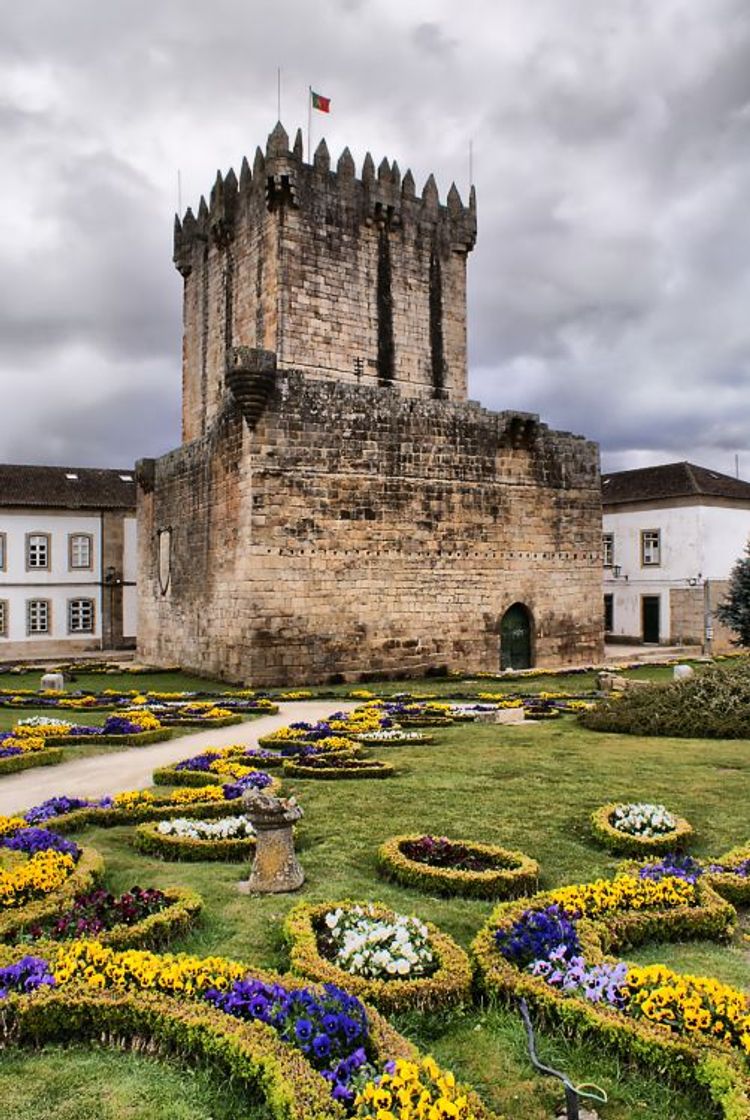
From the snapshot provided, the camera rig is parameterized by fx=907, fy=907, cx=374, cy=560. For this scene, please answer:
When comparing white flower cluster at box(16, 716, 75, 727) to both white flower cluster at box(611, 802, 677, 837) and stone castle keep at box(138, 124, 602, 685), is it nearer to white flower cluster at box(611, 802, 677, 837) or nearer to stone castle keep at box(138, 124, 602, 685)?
stone castle keep at box(138, 124, 602, 685)

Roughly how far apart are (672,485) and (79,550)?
2770 centimetres

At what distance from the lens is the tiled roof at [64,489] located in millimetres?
42562

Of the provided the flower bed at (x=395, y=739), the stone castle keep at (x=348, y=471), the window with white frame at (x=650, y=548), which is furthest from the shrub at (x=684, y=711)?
the window with white frame at (x=650, y=548)

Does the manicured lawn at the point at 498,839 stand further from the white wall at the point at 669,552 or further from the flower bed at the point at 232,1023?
the white wall at the point at 669,552

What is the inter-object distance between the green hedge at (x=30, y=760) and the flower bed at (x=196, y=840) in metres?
4.40

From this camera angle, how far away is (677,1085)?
14.3ft

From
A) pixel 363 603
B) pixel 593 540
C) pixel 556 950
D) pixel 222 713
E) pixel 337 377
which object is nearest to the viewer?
pixel 556 950

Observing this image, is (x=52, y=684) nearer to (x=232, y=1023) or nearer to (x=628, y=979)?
(x=232, y=1023)

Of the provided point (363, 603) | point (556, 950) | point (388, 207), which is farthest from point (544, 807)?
point (388, 207)

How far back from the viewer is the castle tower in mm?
25719

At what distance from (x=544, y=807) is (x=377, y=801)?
5.96ft

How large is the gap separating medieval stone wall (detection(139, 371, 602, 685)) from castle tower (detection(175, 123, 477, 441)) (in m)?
2.90

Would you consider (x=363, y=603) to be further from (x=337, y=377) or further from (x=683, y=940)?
(x=683, y=940)

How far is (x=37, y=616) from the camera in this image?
42344 millimetres
